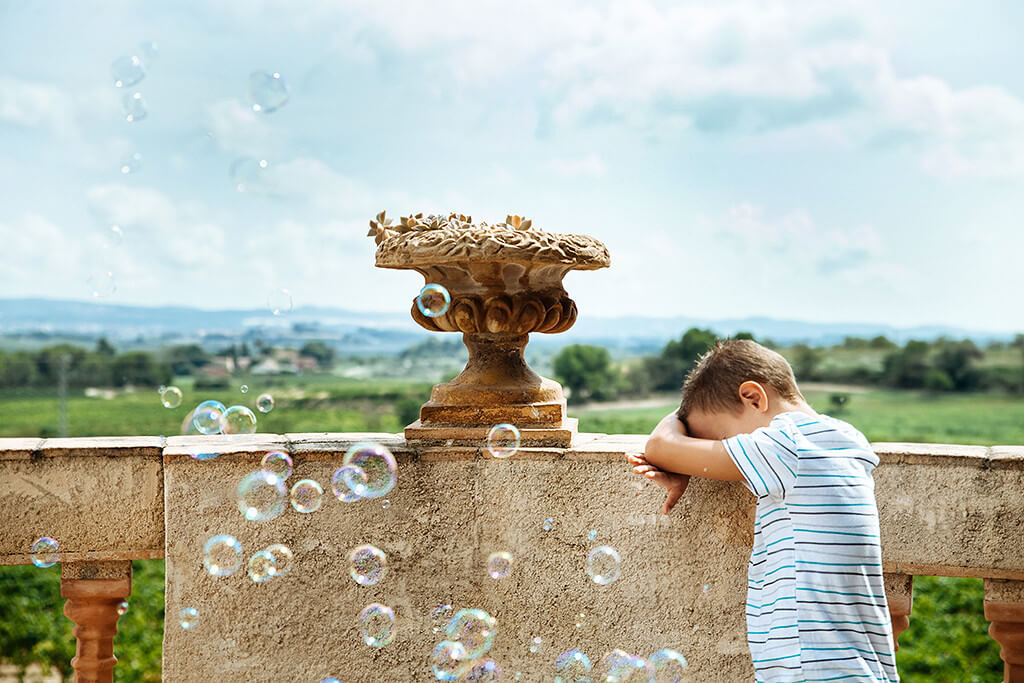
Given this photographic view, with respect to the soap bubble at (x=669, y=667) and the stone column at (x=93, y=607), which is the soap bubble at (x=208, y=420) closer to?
the stone column at (x=93, y=607)

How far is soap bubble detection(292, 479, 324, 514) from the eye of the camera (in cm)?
266

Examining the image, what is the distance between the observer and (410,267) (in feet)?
8.98

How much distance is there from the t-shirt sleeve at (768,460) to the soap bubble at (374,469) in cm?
98

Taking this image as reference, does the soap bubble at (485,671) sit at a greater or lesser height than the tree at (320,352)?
lesser

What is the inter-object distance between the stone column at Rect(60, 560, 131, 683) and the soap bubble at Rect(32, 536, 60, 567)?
0.05 metres

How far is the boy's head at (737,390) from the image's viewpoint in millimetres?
2213

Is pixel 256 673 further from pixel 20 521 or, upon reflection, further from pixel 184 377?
pixel 184 377

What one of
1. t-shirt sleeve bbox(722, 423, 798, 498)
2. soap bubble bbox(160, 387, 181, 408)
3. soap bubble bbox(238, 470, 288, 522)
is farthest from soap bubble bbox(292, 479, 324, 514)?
soap bubble bbox(160, 387, 181, 408)

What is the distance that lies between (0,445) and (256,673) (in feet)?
3.11

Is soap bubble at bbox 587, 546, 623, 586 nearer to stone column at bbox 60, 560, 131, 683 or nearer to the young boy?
the young boy

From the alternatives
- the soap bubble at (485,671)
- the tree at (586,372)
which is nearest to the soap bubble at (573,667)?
the soap bubble at (485,671)

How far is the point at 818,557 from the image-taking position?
2.04 m

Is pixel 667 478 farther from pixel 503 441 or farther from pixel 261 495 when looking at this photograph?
pixel 261 495

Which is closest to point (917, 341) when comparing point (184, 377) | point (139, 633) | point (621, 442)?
point (184, 377)
